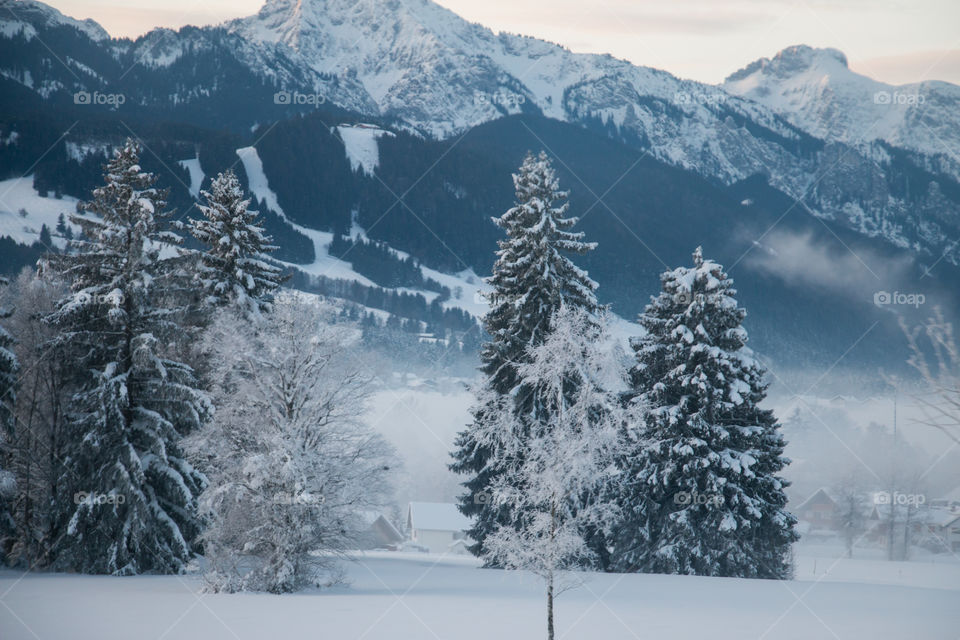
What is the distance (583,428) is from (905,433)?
13841 cm

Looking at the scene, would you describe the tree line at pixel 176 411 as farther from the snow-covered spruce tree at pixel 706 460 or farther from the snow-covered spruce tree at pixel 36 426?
the snow-covered spruce tree at pixel 706 460

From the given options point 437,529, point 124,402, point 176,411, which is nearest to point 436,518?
point 437,529

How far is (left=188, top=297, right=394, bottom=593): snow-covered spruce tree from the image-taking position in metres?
24.0

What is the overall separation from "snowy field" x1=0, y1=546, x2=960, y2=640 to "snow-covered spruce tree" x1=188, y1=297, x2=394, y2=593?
1374 mm

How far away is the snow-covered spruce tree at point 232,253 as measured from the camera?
1181 inches

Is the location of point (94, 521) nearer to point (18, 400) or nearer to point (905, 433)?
point (18, 400)

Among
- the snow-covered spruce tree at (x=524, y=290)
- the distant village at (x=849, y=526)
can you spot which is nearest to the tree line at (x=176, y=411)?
the snow-covered spruce tree at (x=524, y=290)

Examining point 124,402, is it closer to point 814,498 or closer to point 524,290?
point 524,290

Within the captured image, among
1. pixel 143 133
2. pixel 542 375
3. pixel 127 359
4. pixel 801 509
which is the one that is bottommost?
pixel 801 509

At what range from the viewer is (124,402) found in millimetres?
27625

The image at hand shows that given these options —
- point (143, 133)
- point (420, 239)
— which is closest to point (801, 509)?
point (420, 239)

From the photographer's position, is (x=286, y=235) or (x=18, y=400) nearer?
(x=18, y=400)

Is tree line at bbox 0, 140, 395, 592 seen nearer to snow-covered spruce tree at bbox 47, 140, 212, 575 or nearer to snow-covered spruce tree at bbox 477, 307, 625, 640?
snow-covered spruce tree at bbox 47, 140, 212, 575

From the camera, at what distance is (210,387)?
2959cm
